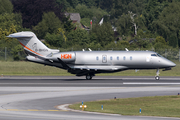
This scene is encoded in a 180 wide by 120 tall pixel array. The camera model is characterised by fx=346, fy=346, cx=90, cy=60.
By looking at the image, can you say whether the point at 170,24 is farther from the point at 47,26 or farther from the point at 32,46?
the point at 32,46

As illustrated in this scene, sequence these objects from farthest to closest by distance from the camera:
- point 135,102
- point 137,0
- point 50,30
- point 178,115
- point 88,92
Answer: point 137,0 < point 50,30 < point 88,92 < point 135,102 < point 178,115

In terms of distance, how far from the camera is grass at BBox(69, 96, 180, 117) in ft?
64.7

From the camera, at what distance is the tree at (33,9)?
10956cm

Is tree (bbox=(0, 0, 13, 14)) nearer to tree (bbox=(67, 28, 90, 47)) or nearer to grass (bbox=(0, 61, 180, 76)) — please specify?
tree (bbox=(67, 28, 90, 47))

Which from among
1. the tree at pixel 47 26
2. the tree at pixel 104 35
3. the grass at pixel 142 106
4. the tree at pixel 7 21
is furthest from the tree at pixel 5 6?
the grass at pixel 142 106

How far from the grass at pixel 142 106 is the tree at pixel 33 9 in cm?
8844

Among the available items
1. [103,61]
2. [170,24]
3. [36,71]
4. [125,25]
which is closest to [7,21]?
[125,25]

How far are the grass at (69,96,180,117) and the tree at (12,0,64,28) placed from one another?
290 feet

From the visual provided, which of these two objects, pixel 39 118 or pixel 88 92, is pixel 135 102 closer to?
pixel 88 92

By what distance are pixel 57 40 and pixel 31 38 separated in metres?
33.9

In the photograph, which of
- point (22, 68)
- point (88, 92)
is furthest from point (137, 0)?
point (88, 92)

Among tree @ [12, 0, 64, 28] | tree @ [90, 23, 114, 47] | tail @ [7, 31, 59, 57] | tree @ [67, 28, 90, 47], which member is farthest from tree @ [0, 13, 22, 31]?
tail @ [7, 31, 59, 57]

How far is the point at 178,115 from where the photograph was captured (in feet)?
61.9

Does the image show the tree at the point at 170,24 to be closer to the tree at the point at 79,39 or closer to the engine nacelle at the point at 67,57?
the tree at the point at 79,39
